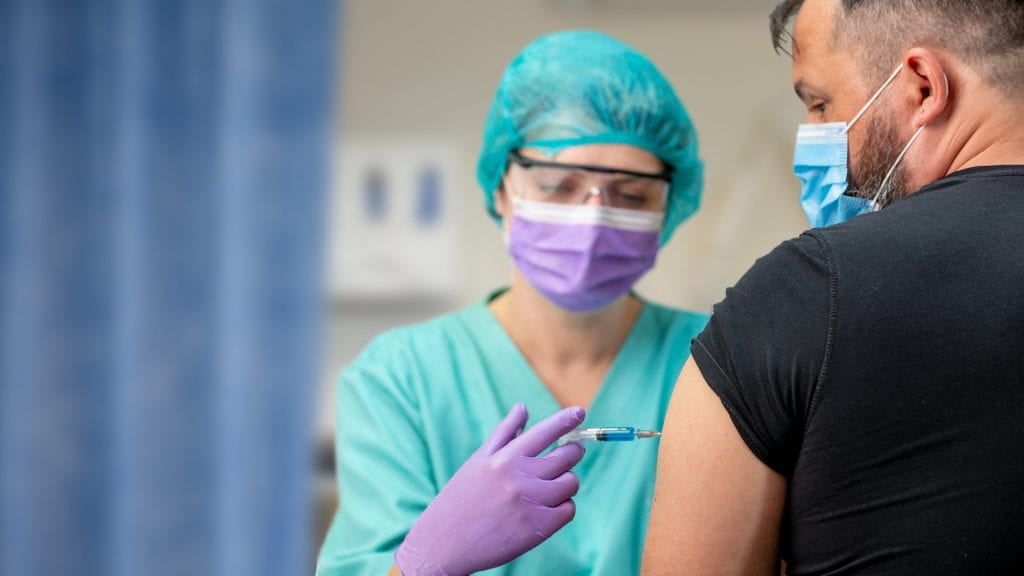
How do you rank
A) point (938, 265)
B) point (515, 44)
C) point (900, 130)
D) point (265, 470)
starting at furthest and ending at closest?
point (515, 44)
point (265, 470)
point (900, 130)
point (938, 265)

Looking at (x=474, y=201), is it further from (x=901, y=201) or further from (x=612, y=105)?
(x=901, y=201)

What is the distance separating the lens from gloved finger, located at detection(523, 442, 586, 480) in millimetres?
1024

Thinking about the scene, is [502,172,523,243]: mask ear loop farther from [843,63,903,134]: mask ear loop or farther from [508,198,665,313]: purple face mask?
[843,63,903,134]: mask ear loop

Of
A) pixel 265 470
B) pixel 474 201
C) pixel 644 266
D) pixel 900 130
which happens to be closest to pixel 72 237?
pixel 265 470

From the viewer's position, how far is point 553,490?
103cm

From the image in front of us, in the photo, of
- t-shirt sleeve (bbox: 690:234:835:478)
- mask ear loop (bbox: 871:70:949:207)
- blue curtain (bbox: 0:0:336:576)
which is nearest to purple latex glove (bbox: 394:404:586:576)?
t-shirt sleeve (bbox: 690:234:835:478)

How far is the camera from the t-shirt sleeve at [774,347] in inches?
31.2

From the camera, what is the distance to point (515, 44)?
285 cm

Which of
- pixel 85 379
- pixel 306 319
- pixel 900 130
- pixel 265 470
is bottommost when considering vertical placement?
pixel 265 470

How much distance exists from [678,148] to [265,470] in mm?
1546

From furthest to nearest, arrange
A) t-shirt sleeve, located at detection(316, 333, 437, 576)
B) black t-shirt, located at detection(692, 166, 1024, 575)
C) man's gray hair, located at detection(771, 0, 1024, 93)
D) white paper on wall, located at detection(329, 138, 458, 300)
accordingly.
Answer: white paper on wall, located at detection(329, 138, 458, 300) → t-shirt sleeve, located at detection(316, 333, 437, 576) → man's gray hair, located at detection(771, 0, 1024, 93) → black t-shirt, located at detection(692, 166, 1024, 575)

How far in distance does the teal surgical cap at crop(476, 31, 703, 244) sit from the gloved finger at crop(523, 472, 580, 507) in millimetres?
492

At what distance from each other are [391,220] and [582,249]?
4.98 feet

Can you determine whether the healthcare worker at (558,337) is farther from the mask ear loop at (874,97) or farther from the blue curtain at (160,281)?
the blue curtain at (160,281)
